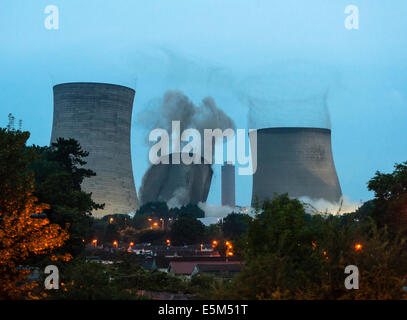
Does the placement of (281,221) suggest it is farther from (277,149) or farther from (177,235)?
(177,235)

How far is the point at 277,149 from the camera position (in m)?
63.2

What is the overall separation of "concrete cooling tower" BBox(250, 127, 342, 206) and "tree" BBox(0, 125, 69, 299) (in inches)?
1901

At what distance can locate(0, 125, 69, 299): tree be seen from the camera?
14.3m

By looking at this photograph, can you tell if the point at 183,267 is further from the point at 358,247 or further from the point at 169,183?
the point at 169,183

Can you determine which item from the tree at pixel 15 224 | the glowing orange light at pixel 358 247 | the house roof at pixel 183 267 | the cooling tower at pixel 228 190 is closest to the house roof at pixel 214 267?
the house roof at pixel 183 267

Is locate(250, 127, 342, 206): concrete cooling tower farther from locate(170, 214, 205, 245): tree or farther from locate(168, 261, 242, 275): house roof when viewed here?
locate(168, 261, 242, 275): house roof

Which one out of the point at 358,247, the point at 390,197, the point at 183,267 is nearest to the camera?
the point at 358,247

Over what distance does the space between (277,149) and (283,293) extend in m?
52.8

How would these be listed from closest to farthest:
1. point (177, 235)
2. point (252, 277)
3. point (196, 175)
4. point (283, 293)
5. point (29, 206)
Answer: point (283, 293), point (252, 277), point (29, 206), point (177, 235), point (196, 175)

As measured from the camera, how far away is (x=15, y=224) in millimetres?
14586

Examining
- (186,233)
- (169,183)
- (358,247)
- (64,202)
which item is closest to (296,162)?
(186,233)

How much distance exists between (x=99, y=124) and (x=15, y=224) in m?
48.0

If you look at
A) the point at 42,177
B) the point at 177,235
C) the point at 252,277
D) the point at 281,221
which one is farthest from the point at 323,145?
the point at 252,277

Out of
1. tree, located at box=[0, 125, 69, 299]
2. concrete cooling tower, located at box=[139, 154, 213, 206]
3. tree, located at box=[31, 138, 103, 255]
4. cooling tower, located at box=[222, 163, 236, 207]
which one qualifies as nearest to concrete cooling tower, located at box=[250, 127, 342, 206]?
tree, located at box=[31, 138, 103, 255]
